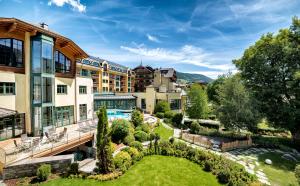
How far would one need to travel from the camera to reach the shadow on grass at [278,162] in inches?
638

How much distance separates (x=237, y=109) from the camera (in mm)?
22578

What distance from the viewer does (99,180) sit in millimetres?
11594

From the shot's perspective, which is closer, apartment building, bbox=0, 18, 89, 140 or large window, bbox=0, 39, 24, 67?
apartment building, bbox=0, 18, 89, 140

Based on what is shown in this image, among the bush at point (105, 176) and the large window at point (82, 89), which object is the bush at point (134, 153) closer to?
the bush at point (105, 176)

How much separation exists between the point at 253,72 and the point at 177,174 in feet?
66.2

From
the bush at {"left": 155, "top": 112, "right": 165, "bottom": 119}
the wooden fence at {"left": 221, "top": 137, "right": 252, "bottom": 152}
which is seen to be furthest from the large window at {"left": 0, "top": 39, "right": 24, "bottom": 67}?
the bush at {"left": 155, "top": 112, "right": 165, "bottom": 119}

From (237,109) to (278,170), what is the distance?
8.57m

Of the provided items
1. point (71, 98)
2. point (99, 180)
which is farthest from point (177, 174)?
point (71, 98)

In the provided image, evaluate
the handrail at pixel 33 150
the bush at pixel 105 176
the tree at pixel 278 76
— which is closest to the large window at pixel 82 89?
the handrail at pixel 33 150

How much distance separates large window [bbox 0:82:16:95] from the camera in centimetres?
1430

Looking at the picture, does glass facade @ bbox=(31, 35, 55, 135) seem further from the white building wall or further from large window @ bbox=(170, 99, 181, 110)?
large window @ bbox=(170, 99, 181, 110)

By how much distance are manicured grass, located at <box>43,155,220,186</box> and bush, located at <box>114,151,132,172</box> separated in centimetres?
41

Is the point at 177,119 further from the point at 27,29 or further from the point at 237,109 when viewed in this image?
the point at 27,29

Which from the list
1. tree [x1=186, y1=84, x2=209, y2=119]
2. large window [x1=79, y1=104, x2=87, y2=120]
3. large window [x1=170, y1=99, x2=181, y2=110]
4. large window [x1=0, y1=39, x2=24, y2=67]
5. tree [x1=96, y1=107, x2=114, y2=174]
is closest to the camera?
tree [x1=96, y1=107, x2=114, y2=174]
